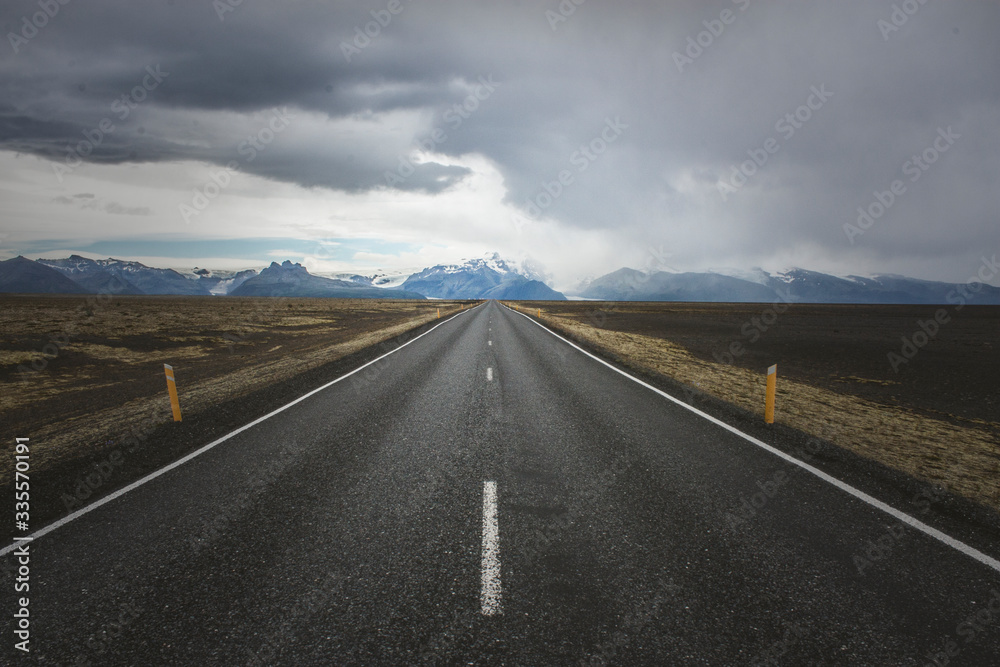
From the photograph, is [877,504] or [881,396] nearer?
[877,504]

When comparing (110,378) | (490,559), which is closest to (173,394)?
(490,559)

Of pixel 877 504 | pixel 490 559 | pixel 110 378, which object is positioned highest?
pixel 877 504

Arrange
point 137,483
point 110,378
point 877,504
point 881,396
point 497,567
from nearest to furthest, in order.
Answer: point 497,567
point 877,504
point 137,483
point 881,396
point 110,378

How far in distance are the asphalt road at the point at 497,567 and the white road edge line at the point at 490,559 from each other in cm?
2

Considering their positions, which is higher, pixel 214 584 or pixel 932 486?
pixel 932 486

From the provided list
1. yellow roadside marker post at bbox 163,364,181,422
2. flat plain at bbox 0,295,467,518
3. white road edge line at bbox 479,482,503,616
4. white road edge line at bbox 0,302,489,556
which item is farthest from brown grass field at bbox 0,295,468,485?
white road edge line at bbox 479,482,503,616

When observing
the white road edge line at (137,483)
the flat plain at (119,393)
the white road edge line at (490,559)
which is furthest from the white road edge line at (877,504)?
the flat plain at (119,393)

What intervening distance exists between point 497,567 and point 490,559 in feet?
0.40

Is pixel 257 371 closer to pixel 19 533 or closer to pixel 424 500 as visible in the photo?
pixel 19 533

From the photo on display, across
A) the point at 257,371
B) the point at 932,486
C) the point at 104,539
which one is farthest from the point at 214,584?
the point at 257,371

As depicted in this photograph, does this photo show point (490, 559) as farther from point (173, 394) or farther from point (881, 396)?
point (881, 396)

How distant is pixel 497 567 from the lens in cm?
337

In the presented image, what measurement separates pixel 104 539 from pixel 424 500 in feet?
10.1

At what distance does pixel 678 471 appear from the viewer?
209 inches
